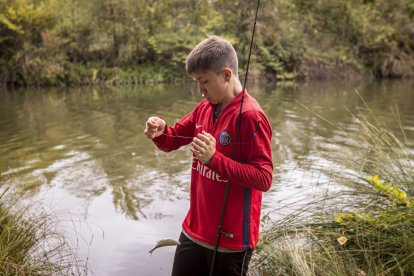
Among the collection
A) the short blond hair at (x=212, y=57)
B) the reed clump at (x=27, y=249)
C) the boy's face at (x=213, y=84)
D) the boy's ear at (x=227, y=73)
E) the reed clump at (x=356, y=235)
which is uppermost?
the short blond hair at (x=212, y=57)

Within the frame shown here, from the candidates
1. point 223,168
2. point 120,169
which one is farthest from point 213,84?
point 120,169

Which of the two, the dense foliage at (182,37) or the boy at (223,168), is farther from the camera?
the dense foliage at (182,37)

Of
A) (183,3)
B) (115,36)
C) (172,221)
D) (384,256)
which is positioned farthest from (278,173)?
(183,3)

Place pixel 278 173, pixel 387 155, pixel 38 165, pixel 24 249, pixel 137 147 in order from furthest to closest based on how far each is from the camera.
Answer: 1. pixel 137 147
2. pixel 38 165
3. pixel 278 173
4. pixel 387 155
5. pixel 24 249

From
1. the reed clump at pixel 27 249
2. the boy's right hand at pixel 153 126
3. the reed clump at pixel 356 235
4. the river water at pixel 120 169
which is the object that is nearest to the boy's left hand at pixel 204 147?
the boy's right hand at pixel 153 126

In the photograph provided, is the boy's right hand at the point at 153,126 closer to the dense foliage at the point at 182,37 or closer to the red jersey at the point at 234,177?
the red jersey at the point at 234,177

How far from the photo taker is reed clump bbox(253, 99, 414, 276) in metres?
2.33

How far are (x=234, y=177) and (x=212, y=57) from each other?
0.56 meters

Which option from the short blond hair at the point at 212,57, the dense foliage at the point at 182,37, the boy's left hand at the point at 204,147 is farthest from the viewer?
the dense foliage at the point at 182,37

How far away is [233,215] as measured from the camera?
1.98 metres

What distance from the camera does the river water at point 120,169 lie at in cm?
390

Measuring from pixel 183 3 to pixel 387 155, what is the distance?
2499 cm

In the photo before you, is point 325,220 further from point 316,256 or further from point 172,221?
point 172,221

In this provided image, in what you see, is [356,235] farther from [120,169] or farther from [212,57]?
[120,169]
